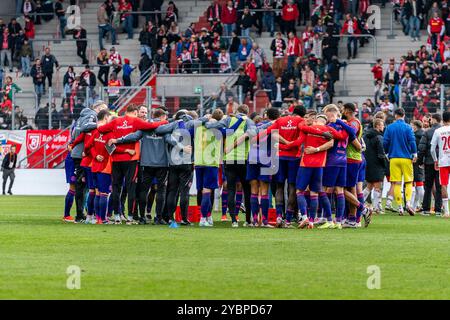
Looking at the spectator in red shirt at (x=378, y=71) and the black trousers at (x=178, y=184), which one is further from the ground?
the spectator in red shirt at (x=378, y=71)

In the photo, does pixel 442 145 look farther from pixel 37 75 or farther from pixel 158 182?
pixel 37 75

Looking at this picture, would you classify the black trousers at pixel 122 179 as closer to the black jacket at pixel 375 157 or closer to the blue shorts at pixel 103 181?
the blue shorts at pixel 103 181

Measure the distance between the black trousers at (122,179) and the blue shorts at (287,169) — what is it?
2.85 m

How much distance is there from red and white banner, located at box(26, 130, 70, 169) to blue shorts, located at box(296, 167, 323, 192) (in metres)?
23.1

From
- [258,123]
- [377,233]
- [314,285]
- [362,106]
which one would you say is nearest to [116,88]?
[362,106]

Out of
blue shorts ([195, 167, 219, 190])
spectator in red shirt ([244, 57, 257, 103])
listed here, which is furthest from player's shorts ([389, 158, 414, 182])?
spectator in red shirt ([244, 57, 257, 103])

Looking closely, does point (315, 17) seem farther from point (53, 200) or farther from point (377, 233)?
point (377, 233)

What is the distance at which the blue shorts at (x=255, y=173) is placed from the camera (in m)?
23.6

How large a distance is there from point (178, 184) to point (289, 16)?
2771 cm

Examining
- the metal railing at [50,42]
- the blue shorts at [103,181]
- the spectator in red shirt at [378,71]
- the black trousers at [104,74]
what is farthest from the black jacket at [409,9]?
the blue shorts at [103,181]

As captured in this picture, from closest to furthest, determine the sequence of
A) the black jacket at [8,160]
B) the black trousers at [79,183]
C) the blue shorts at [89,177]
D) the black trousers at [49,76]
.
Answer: the blue shorts at [89,177] < the black trousers at [79,183] < the black jacket at [8,160] < the black trousers at [49,76]

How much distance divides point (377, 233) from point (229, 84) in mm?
24719

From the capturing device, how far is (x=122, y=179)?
2434 cm

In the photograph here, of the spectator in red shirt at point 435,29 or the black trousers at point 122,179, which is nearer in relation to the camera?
the black trousers at point 122,179
